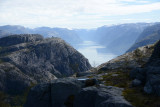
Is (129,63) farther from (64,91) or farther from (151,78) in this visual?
(151,78)

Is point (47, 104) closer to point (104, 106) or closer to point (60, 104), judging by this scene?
point (60, 104)

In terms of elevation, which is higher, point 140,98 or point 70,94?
point 140,98

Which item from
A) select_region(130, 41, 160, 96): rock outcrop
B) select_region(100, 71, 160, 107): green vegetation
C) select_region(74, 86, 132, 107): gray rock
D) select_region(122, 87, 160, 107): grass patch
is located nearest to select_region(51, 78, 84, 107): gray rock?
select_region(74, 86, 132, 107): gray rock

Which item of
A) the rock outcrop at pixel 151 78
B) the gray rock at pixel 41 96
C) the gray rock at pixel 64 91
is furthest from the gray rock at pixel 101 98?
the gray rock at pixel 41 96

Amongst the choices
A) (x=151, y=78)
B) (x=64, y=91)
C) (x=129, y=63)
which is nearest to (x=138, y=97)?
(x=151, y=78)

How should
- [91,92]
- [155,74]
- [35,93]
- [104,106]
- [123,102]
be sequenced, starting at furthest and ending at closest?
1. [35,93]
2. [91,92]
3. [155,74]
4. [104,106]
5. [123,102]

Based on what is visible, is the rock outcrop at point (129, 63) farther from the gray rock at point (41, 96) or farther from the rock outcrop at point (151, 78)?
the gray rock at point (41, 96)

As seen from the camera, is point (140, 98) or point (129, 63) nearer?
point (140, 98)

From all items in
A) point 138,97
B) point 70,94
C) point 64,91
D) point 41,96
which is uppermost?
point 138,97

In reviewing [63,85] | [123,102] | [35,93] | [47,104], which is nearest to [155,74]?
[123,102]

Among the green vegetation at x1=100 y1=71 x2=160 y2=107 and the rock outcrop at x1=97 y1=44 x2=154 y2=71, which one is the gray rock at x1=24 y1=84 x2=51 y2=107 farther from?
the rock outcrop at x1=97 y1=44 x2=154 y2=71
